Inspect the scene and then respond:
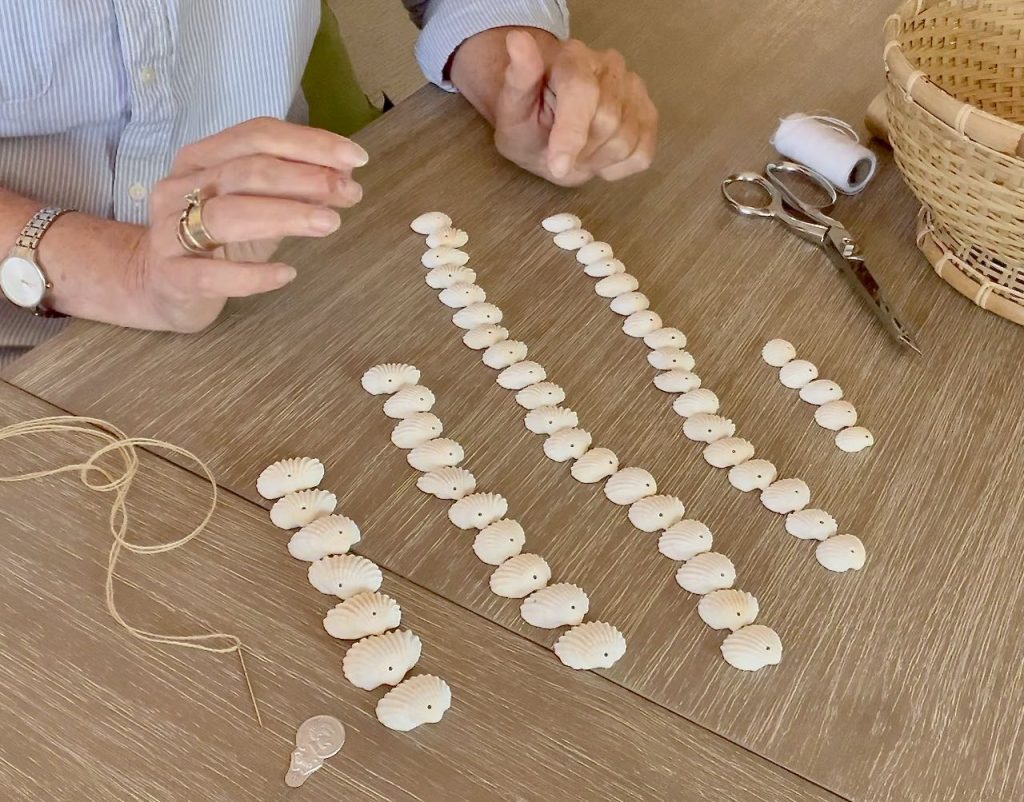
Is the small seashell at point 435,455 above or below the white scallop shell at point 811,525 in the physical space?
below

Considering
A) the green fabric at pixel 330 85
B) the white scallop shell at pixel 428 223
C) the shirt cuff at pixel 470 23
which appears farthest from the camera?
the green fabric at pixel 330 85

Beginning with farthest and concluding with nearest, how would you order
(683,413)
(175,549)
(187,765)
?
1. (683,413)
2. (175,549)
3. (187,765)

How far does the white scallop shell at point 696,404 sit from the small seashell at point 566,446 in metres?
0.08

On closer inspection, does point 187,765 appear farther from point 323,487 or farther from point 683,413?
point 683,413

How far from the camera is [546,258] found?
2.78 ft

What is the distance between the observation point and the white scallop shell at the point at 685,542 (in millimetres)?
612

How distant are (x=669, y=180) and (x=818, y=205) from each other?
0.15 meters

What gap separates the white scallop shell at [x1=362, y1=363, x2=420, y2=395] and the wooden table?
0.01 metres

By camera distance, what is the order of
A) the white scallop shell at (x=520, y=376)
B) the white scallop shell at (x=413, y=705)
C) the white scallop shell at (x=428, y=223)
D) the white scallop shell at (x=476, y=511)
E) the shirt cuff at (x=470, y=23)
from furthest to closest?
the shirt cuff at (x=470, y=23)
the white scallop shell at (x=428, y=223)
the white scallop shell at (x=520, y=376)
the white scallop shell at (x=476, y=511)
the white scallop shell at (x=413, y=705)

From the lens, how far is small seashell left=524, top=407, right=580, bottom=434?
0.69 meters

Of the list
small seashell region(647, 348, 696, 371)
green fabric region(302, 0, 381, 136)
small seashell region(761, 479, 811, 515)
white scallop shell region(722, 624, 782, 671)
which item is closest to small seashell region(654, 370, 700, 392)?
small seashell region(647, 348, 696, 371)

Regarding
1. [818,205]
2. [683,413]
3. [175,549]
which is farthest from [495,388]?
[818,205]

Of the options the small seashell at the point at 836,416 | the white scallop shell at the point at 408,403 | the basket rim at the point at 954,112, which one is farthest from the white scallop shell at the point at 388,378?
the basket rim at the point at 954,112

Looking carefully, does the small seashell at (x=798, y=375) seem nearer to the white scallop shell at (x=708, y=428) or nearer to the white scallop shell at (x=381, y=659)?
the white scallop shell at (x=708, y=428)
